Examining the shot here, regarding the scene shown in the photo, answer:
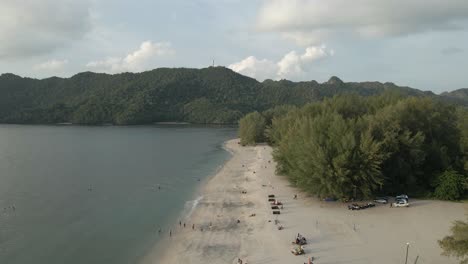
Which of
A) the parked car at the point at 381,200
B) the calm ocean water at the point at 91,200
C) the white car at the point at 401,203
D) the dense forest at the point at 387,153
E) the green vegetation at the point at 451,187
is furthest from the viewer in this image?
the green vegetation at the point at 451,187

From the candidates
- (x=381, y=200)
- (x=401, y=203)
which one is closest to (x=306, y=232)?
(x=381, y=200)

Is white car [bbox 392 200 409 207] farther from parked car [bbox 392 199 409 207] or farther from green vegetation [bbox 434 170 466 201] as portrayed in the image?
green vegetation [bbox 434 170 466 201]

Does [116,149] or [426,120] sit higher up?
[426,120]

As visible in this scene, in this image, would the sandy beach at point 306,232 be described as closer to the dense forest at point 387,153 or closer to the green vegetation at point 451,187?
the green vegetation at point 451,187

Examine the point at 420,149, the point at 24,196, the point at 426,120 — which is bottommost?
the point at 24,196

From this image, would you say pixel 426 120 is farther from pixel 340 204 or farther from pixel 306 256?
pixel 306 256

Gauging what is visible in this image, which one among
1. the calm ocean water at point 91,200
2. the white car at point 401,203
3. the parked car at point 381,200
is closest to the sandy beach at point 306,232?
the white car at point 401,203

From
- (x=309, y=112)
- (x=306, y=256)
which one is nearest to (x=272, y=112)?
(x=309, y=112)
